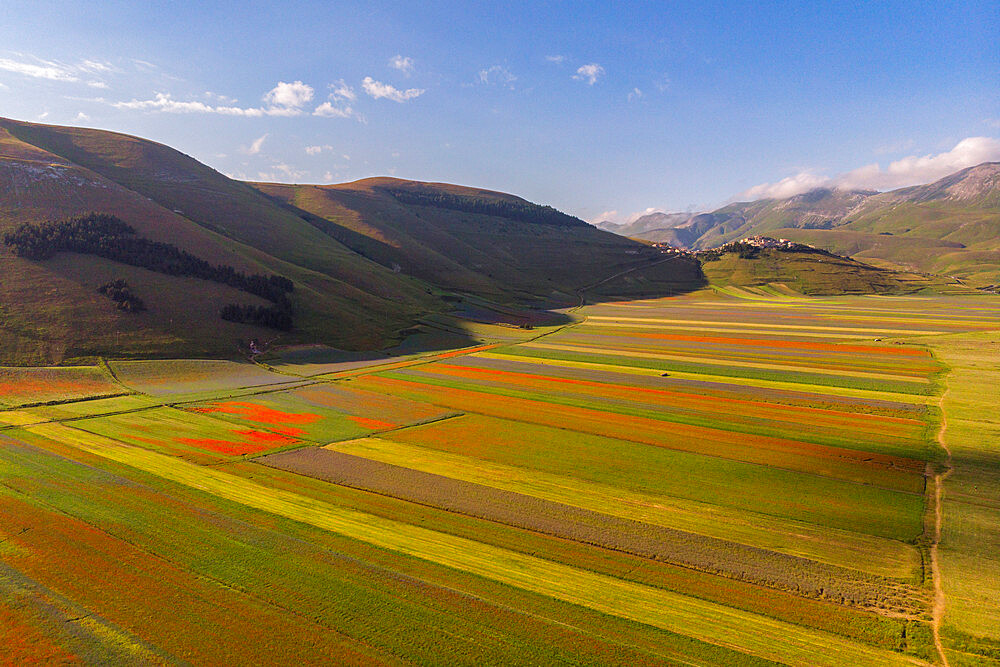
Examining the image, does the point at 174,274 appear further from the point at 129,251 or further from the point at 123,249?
the point at 123,249

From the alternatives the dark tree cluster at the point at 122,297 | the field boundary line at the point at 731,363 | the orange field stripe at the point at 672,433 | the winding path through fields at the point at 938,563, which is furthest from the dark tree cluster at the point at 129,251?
the winding path through fields at the point at 938,563

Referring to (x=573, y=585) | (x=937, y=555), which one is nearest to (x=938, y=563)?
(x=937, y=555)

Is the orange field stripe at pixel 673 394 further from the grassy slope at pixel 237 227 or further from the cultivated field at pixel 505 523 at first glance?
the grassy slope at pixel 237 227

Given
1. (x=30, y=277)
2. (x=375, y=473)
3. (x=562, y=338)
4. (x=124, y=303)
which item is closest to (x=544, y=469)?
(x=375, y=473)

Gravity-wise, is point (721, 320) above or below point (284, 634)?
above

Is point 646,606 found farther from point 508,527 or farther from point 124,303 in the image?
point 124,303

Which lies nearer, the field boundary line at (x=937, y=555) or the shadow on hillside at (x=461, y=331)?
the field boundary line at (x=937, y=555)
